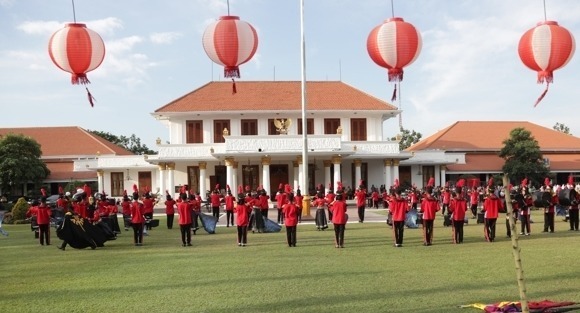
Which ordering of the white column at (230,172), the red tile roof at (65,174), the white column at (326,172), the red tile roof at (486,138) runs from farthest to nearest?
the red tile roof at (486,138) → the red tile roof at (65,174) → the white column at (326,172) → the white column at (230,172)

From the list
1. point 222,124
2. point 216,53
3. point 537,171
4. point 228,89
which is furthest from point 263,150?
point 216,53

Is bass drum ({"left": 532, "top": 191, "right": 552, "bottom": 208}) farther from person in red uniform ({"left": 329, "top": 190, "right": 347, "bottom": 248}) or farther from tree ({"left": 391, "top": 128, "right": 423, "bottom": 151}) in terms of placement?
tree ({"left": 391, "top": 128, "right": 423, "bottom": 151})

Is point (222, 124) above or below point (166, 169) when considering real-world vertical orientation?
above


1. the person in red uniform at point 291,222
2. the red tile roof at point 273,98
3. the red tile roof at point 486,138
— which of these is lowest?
the person in red uniform at point 291,222

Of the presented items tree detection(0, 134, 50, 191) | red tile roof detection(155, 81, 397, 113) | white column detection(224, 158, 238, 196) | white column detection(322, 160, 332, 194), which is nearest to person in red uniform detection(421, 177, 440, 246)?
white column detection(224, 158, 238, 196)

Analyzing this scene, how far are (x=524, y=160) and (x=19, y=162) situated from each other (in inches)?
1307

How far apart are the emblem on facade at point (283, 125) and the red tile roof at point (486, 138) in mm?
12299

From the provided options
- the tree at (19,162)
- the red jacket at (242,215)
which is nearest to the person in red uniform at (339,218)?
the red jacket at (242,215)

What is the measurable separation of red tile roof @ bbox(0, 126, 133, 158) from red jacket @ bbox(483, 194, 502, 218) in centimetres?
3357

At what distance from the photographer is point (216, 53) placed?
12109mm

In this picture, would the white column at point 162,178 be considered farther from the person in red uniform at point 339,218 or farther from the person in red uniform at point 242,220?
the person in red uniform at point 339,218

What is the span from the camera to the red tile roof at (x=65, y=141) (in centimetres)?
4384

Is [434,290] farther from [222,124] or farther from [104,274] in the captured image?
[222,124]

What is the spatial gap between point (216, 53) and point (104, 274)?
4930 mm
